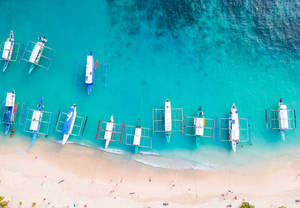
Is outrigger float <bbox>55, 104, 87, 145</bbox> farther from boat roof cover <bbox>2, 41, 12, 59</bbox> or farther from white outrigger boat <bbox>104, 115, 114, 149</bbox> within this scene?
boat roof cover <bbox>2, 41, 12, 59</bbox>

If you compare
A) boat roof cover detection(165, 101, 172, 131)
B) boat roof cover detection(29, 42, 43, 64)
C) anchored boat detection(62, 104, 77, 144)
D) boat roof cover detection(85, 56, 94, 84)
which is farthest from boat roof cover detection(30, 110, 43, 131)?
boat roof cover detection(165, 101, 172, 131)

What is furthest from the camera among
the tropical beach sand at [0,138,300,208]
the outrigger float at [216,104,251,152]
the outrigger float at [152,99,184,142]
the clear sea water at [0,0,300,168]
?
the clear sea water at [0,0,300,168]

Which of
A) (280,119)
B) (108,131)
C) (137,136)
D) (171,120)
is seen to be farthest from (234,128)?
(108,131)

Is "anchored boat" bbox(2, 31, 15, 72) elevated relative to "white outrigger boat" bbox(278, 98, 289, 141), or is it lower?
elevated

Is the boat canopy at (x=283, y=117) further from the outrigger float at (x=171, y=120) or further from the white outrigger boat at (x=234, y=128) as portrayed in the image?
the outrigger float at (x=171, y=120)

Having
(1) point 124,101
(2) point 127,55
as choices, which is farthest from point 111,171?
(2) point 127,55

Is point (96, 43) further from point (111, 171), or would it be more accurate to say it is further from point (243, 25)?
point (243, 25)
